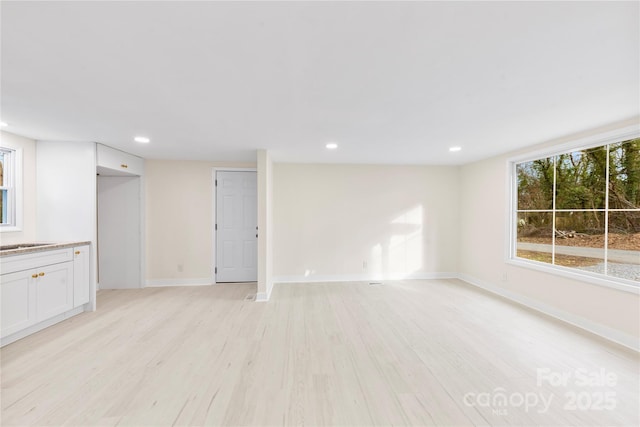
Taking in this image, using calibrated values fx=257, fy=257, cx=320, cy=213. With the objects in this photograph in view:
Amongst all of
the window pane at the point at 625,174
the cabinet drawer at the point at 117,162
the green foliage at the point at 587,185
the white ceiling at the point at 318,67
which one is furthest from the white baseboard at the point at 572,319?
the cabinet drawer at the point at 117,162

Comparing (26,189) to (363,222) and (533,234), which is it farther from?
(533,234)

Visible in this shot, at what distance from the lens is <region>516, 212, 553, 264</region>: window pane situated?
3893 millimetres

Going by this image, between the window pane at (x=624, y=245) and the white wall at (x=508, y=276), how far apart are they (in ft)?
1.15

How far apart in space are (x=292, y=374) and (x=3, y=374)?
7.92 ft

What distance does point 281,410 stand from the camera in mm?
1741

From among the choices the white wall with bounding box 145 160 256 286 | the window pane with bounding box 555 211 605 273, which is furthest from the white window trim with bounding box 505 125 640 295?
the white wall with bounding box 145 160 256 286

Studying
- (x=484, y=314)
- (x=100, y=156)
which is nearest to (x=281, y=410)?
(x=484, y=314)

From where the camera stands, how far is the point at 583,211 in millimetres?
3520

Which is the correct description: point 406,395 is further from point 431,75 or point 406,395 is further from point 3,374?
point 3,374

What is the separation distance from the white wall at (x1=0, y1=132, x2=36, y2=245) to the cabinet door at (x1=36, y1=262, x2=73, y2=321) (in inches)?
28.8

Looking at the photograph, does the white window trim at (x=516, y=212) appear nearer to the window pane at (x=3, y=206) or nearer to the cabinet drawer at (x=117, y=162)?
the cabinet drawer at (x=117, y=162)

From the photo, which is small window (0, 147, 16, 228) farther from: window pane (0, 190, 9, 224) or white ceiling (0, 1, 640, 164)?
white ceiling (0, 1, 640, 164)

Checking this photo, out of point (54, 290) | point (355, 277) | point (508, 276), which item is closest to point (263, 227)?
point (355, 277)

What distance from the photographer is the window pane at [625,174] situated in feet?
9.45
